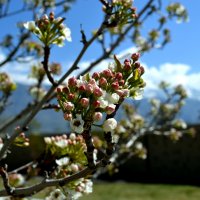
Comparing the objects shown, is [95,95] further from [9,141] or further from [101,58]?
[101,58]

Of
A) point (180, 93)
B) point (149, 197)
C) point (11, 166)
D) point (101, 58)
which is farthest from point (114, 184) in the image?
point (101, 58)

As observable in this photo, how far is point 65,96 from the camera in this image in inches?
47.8

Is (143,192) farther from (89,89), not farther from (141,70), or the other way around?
(89,89)

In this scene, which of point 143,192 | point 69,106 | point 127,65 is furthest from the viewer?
point 143,192

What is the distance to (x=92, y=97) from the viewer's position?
1.17 metres

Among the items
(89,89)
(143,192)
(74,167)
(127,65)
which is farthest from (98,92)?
(143,192)

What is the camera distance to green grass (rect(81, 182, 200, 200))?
1379 cm

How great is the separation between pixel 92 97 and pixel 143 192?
14.1 m

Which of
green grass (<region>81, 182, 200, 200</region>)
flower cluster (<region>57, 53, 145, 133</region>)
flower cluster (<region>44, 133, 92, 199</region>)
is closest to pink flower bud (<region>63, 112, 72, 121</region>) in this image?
flower cluster (<region>57, 53, 145, 133</region>)

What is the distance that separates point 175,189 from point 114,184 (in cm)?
282

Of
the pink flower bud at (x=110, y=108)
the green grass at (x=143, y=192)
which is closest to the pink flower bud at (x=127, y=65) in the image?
the pink flower bud at (x=110, y=108)

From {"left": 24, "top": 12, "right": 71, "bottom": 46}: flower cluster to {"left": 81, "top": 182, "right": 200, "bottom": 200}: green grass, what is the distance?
11830 millimetres

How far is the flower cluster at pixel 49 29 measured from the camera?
6.07 ft

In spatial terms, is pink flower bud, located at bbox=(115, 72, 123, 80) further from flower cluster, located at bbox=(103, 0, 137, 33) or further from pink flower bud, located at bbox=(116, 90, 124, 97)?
flower cluster, located at bbox=(103, 0, 137, 33)
